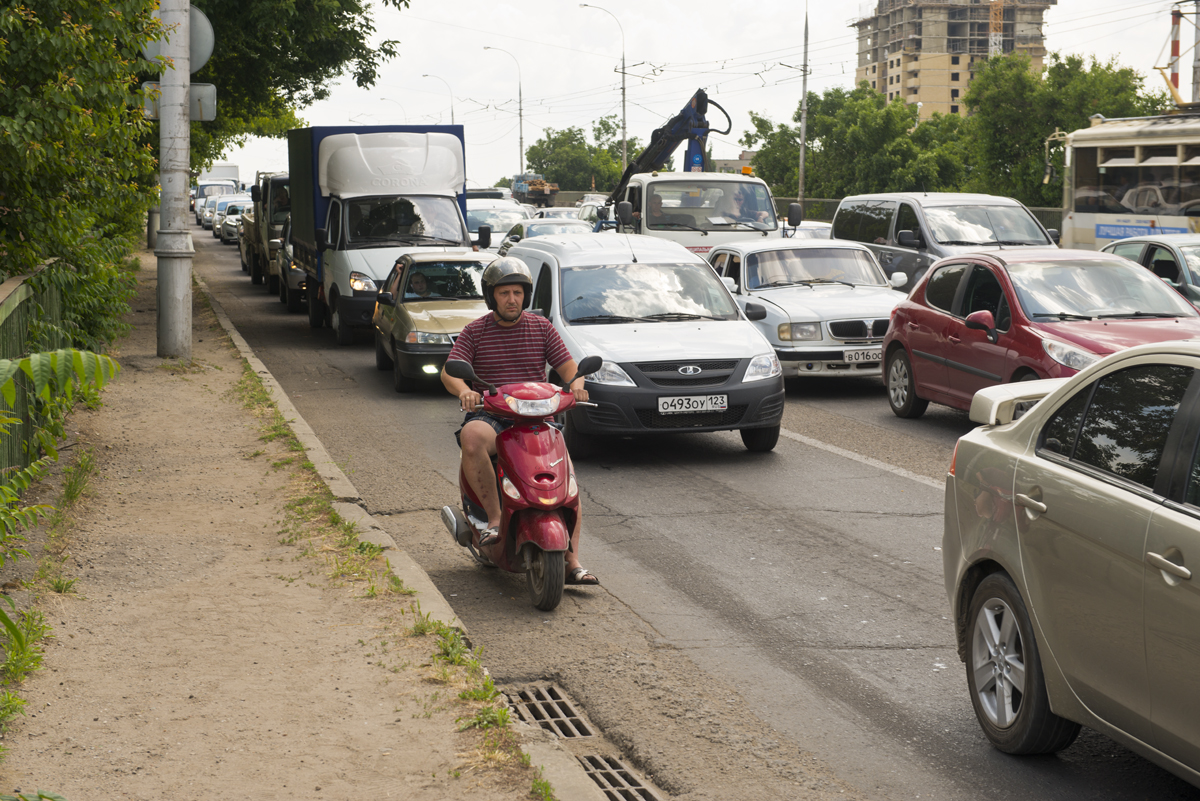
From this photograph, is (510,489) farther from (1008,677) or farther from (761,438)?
(761,438)

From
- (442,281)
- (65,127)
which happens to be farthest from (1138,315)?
(65,127)

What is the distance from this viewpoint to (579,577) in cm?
671

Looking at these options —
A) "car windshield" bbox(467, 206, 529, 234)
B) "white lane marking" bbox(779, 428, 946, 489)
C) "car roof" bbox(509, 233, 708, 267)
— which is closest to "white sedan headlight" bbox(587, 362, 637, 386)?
"car roof" bbox(509, 233, 708, 267)

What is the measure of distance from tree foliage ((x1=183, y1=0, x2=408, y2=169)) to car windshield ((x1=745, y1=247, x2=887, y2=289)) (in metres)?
8.18

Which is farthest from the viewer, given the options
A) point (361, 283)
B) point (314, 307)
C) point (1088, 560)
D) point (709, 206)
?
point (709, 206)

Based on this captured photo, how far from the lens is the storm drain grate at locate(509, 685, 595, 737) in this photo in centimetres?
500

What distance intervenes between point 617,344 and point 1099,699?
22.6ft

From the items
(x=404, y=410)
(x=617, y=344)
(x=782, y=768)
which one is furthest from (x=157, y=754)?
(x=404, y=410)

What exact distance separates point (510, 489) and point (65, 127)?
406cm

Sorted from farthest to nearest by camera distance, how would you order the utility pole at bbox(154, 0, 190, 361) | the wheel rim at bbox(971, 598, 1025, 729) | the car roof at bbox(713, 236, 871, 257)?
1. the car roof at bbox(713, 236, 871, 257)
2. the utility pole at bbox(154, 0, 190, 361)
3. the wheel rim at bbox(971, 598, 1025, 729)

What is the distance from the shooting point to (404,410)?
1339cm

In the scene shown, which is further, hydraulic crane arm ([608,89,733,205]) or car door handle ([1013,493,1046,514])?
hydraulic crane arm ([608,89,733,205])

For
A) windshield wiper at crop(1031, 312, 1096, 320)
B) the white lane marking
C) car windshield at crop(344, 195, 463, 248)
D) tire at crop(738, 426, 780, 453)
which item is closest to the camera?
the white lane marking

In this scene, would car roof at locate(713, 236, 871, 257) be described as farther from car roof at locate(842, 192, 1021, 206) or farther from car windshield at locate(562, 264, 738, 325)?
car windshield at locate(562, 264, 738, 325)
